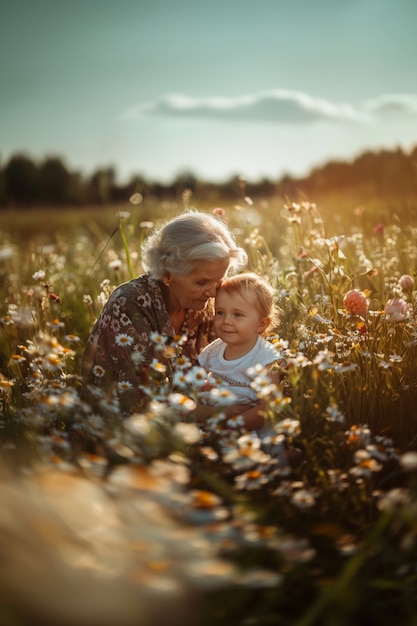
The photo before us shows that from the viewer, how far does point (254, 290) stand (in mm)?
3566

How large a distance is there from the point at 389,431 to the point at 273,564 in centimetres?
125

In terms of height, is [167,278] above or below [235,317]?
above

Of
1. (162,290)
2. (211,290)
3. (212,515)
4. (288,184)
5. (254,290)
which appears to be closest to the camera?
(212,515)

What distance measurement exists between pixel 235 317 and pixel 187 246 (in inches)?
19.1

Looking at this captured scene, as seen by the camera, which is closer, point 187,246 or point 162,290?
point 187,246

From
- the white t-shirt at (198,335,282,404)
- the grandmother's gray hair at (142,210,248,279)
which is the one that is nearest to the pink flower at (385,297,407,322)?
the white t-shirt at (198,335,282,404)

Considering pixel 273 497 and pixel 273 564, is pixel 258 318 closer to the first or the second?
pixel 273 497

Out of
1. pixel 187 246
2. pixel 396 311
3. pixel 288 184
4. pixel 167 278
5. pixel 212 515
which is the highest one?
pixel 288 184

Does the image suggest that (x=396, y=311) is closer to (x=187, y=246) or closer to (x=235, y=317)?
(x=235, y=317)

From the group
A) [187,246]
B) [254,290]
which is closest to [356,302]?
[254,290]

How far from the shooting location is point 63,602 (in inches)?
55.2

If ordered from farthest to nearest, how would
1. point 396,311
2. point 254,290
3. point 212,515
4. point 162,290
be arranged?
1. point 162,290
2. point 254,290
3. point 396,311
4. point 212,515

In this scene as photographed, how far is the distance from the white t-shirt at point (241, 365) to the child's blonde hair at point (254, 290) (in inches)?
8.1

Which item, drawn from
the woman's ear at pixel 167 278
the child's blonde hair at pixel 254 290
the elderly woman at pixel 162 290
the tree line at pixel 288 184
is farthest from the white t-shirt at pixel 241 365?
the tree line at pixel 288 184
